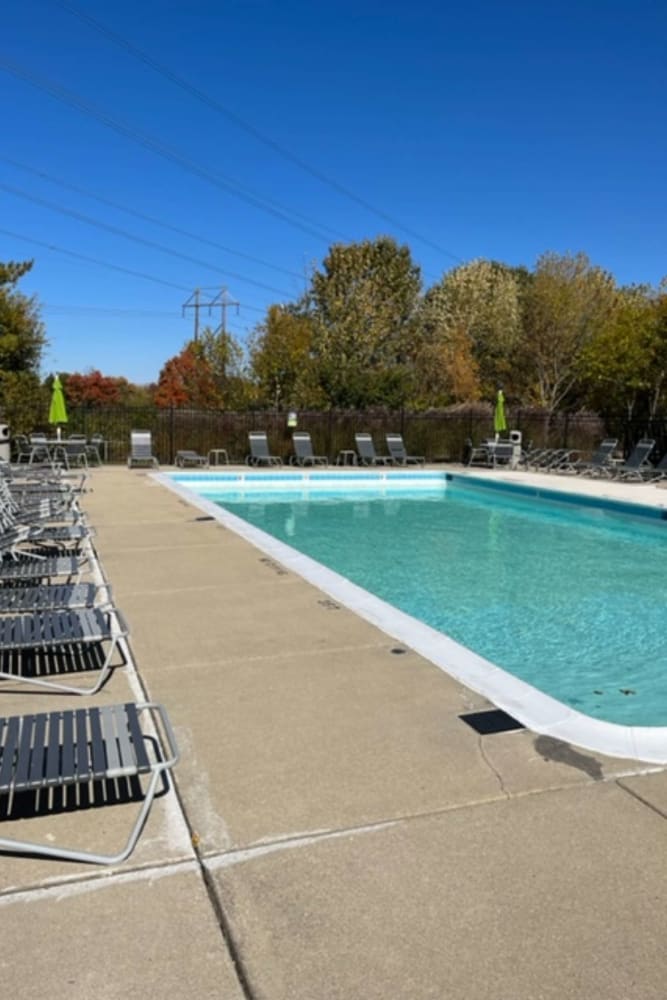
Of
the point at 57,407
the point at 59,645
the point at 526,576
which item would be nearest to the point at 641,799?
the point at 59,645

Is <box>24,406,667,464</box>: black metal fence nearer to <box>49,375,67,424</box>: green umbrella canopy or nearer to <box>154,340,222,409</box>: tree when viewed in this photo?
<box>49,375,67,424</box>: green umbrella canopy

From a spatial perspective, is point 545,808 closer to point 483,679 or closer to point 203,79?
point 483,679

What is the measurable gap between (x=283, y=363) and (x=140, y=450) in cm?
1106

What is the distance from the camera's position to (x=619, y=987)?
1.76 m

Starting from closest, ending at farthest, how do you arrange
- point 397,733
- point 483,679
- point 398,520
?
point 397,733 → point 483,679 → point 398,520

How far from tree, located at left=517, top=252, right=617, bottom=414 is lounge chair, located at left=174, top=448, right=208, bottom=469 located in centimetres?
1404

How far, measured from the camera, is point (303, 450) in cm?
1962

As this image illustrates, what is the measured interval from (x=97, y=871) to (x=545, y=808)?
4.83 ft

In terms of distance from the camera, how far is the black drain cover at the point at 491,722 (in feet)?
10.4

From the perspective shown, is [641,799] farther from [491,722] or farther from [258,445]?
[258,445]

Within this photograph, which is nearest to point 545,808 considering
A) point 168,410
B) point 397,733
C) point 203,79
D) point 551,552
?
point 397,733

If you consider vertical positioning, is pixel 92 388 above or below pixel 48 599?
above

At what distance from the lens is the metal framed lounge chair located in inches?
88.0

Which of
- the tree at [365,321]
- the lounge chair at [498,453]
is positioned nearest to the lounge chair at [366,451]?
the lounge chair at [498,453]
